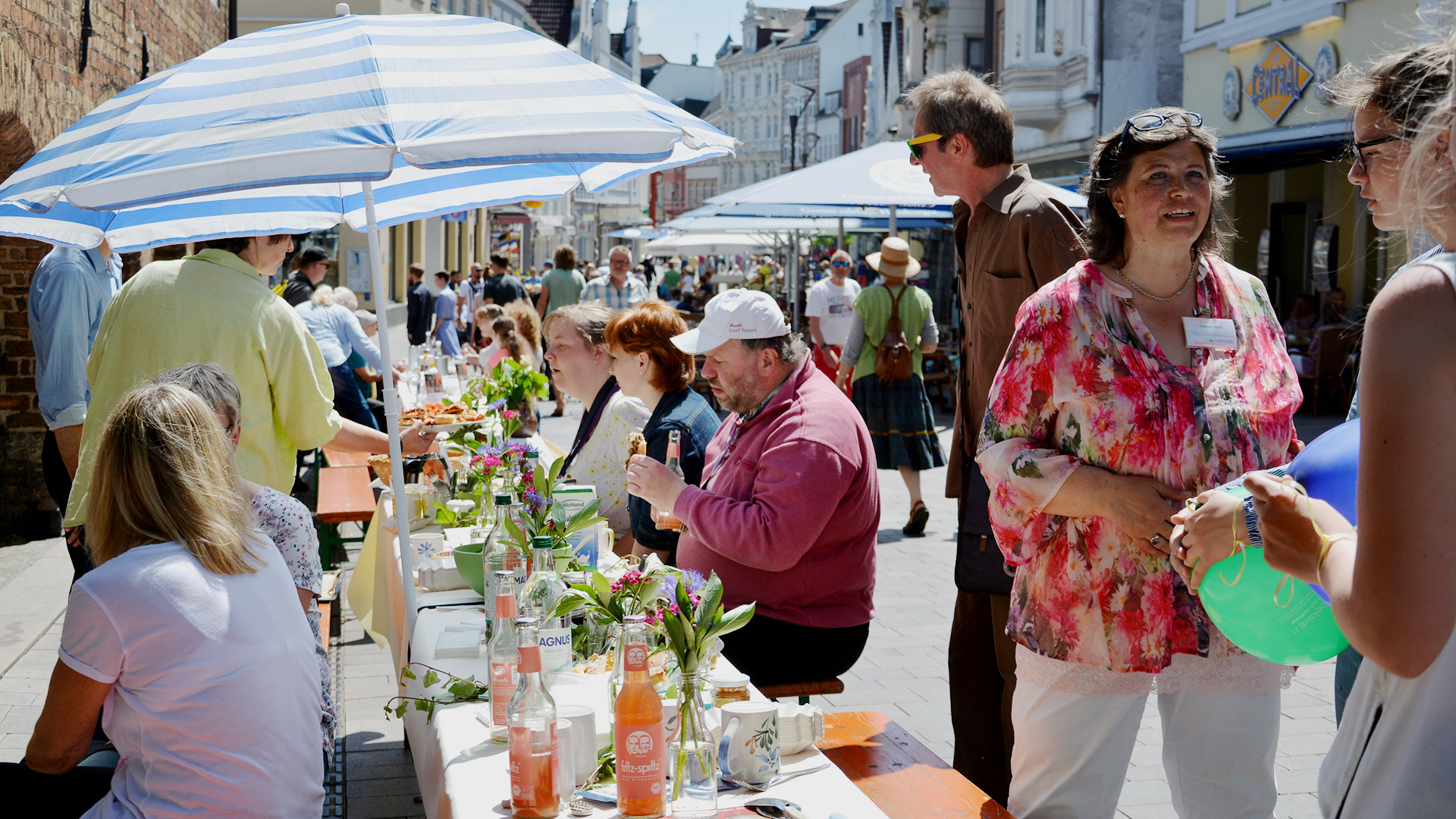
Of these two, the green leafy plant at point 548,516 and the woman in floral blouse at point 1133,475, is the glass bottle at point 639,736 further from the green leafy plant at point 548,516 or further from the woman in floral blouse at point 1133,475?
the green leafy plant at point 548,516

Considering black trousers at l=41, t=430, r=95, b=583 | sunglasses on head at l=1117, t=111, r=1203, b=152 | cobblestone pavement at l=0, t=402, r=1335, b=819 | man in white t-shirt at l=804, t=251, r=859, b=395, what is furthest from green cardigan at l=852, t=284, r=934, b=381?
sunglasses on head at l=1117, t=111, r=1203, b=152

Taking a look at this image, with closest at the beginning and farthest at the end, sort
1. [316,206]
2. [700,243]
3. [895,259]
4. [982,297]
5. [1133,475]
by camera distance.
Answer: [1133,475] → [982,297] → [316,206] → [895,259] → [700,243]

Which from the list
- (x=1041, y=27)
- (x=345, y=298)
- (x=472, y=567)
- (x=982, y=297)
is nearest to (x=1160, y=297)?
(x=982, y=297)

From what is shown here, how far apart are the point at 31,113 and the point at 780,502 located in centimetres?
558

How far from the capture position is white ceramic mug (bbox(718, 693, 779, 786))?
213 centimetres

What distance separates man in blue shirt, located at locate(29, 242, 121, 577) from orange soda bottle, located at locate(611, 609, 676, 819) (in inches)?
161

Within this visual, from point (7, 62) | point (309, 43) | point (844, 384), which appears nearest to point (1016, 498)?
point (309, 43)

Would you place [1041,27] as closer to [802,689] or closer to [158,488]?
[802,689]

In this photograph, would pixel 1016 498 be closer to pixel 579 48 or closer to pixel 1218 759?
pixel 1218 759

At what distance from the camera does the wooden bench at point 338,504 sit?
19.4 ft

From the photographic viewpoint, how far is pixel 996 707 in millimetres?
3455

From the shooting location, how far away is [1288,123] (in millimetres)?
14797

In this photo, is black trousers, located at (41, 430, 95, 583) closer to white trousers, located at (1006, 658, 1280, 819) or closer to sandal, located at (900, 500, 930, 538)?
white trousers, located at (1006, 658, 1280, 819)

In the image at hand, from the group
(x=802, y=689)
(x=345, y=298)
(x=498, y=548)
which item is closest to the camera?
(x=498, y=548)
